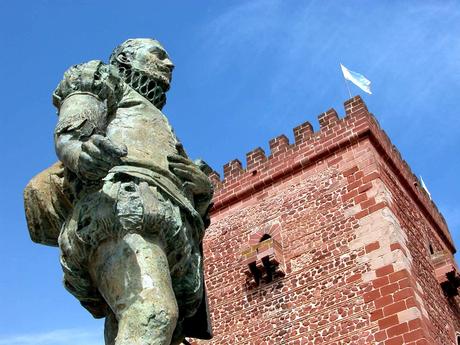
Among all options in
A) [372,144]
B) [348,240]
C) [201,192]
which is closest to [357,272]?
[348,240]

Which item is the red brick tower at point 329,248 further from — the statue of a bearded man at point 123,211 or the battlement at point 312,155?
the statue of a bearded man at point 123,211

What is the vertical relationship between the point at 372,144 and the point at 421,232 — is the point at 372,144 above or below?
above

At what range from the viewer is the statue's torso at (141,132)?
2.85 metres

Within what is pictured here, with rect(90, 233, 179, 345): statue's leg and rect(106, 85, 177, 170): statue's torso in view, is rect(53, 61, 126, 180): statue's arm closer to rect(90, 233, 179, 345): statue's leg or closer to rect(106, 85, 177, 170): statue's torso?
rect(106, 85, 177, 170): statue's torso

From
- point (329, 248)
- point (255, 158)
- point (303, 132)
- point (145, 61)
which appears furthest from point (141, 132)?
point (255, 158)

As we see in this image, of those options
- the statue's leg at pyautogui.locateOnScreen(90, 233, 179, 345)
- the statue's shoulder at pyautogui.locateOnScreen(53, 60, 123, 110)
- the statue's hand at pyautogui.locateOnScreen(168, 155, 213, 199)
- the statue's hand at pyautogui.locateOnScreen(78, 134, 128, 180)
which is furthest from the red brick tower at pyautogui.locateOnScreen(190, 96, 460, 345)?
the statue's hand at pyautogui.locateOnScreen(78, 134, 128, 180)

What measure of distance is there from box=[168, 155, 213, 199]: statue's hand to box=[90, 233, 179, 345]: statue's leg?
39 centimetres

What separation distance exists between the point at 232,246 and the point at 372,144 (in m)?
3.82

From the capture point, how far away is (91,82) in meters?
2.95

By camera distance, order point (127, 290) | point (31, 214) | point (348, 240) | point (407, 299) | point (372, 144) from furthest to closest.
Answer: point (372, 144), point (348, 240), point (407, 299), point (31, 214), point (127, 290)

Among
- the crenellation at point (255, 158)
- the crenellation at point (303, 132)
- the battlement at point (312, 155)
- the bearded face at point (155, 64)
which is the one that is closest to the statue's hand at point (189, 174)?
the bearded face at point (155, 64)

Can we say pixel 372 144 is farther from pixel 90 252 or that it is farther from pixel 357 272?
pixel 90 252

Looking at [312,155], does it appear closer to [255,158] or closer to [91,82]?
[255,158]

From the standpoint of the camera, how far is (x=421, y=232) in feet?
53.5
